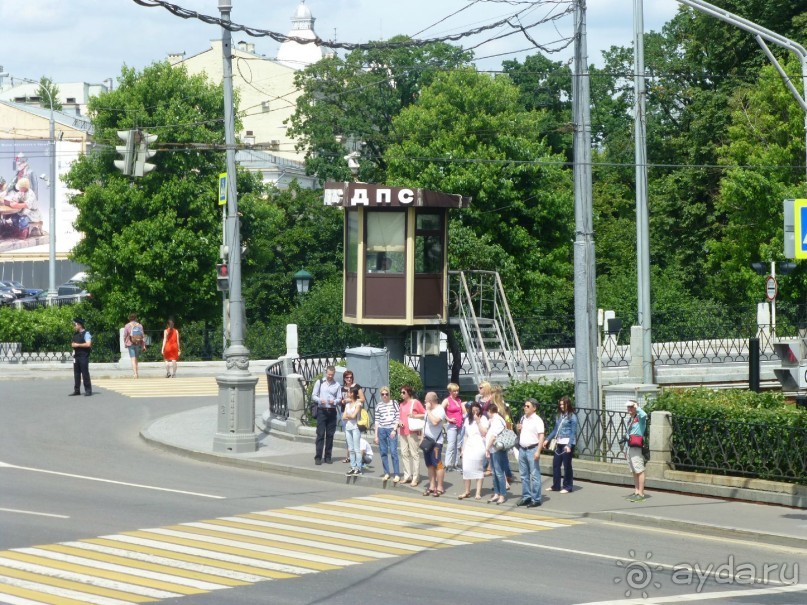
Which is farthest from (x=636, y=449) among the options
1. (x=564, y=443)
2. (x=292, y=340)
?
(x=292, y=340)

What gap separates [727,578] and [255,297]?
163ft

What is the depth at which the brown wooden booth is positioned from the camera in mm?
29016

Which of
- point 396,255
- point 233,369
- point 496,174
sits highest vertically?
Result: point 496,174

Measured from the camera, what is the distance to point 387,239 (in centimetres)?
2930

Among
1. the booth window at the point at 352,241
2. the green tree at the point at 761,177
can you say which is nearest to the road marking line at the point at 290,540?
the booth window at the point at 352,241

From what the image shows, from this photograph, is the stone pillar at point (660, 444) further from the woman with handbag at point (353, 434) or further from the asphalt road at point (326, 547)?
the woman with handbag at point (353, 434)

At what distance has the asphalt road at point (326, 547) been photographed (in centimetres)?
1252

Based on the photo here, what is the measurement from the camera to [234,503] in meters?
18.7

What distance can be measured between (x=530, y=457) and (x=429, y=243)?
449 inches

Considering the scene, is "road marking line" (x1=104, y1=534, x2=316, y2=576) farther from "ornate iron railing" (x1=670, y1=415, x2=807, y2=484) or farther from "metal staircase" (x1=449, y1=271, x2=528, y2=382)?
"metal staircase" (x1=449, y1=271, x2=528, y2=382)

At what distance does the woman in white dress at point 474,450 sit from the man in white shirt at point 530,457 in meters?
0.62

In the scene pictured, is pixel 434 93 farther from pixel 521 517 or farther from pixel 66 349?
pixel 521 517

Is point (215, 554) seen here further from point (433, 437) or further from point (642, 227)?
point (642, 227)

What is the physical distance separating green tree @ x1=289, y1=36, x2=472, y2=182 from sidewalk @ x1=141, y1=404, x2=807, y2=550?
1462 inches
